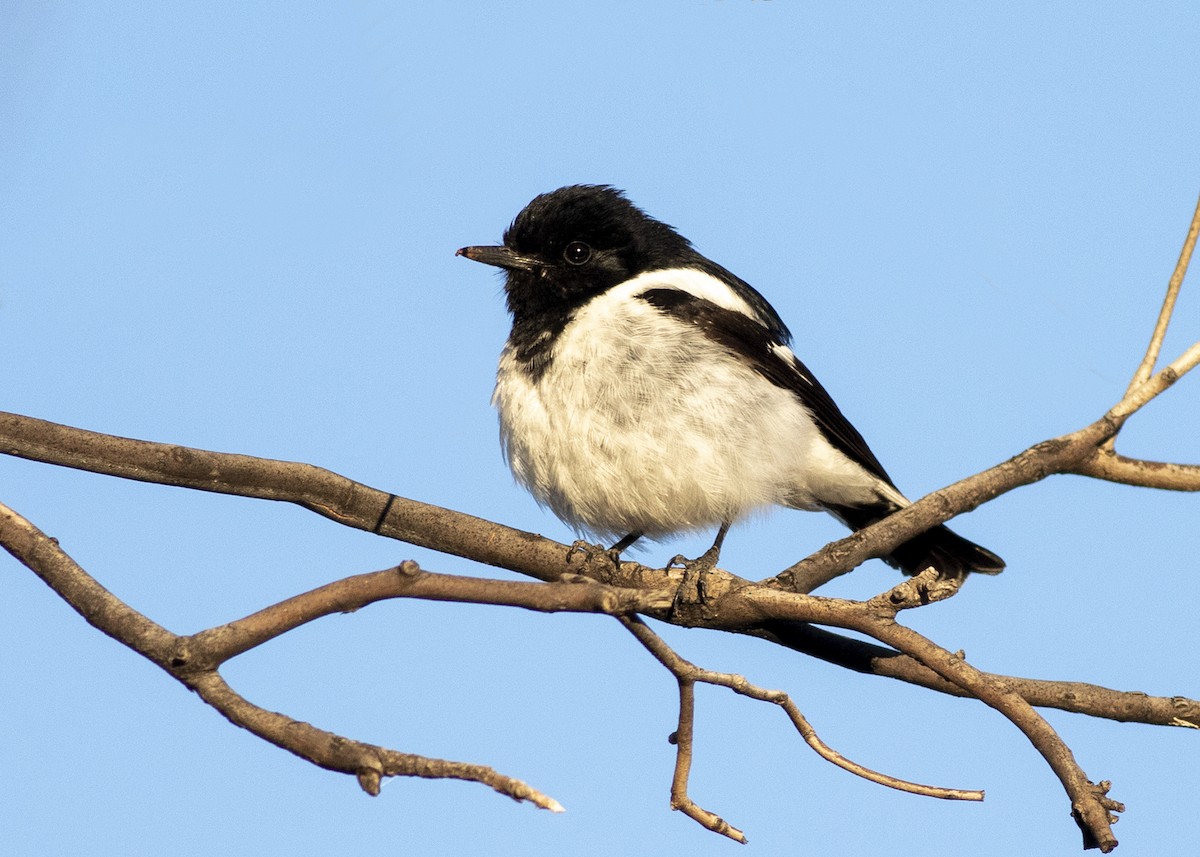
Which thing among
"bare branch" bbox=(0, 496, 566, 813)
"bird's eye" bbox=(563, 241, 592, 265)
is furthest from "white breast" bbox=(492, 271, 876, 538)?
"bare branch" bbox=(0, 496, 566, 813)

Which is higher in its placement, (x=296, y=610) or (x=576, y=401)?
(x=576, y=401)

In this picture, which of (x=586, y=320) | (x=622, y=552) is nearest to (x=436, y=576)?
(x=586, y=320)

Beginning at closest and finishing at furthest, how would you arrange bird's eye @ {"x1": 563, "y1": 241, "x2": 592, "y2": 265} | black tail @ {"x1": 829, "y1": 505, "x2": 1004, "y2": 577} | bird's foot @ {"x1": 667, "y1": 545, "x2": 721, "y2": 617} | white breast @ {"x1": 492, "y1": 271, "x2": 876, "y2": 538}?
bird's foot @ {"x1": 667, "y1": 545, "x2": 721, "y2": 617}, white breast @ {"x1": 492, "y1": 271, "x2": 876, "y2": 538}, black tail @ {"x1": 829, "y1": 505, "x2": 1004, "y2": 577}, bird's eye @ {"x1": 563, "y1": 241, "x2": 592, "y2": 265}

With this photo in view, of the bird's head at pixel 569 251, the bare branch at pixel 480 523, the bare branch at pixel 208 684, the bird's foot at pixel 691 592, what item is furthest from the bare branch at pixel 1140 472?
the bird's head at pixel 569 251

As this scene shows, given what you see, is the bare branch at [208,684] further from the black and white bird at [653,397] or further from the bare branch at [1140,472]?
the black and white bird at [653,397]

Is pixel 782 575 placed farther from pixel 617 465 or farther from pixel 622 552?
pixel 622 552

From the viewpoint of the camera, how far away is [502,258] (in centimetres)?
629

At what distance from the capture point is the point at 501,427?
6.04 meters

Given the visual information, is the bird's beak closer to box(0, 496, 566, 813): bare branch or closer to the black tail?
the black tail

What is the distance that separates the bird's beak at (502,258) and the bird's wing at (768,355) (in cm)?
66

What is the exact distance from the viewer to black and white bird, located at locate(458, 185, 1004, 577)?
5488 millimetres

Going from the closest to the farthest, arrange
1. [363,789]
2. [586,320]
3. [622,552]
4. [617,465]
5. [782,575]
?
[363,789]
[782,575]
[617,465]
[586,320]
[622,552]

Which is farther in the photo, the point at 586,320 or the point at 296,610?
the point at 586,320

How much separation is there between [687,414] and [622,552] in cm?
119
